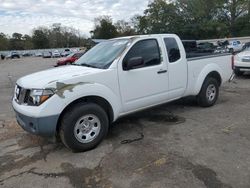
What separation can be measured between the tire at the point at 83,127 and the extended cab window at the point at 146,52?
1.16m

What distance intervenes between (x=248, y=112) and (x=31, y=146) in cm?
480

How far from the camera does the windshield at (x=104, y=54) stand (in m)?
5.07

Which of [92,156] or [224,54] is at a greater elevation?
[224,54]

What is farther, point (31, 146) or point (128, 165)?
point (31, 146)

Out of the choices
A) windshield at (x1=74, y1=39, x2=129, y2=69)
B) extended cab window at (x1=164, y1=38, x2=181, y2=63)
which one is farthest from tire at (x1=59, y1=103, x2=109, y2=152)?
extended cab window at (x1=164, y1=38, x2=181, y2=63)

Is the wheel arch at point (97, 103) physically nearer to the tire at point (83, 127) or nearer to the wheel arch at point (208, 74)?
the tire at point (83, 127)

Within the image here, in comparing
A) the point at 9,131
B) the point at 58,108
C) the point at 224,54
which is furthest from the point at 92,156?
the point at 224,54

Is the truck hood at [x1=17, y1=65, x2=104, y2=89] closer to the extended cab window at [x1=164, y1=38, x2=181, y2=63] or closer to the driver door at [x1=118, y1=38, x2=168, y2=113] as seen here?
the driver door at [x1=118, y1=38, x2=168, y2=113]

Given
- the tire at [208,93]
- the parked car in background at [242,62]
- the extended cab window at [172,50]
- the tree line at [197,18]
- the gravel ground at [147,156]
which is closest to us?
the gravel ground at [147,156]

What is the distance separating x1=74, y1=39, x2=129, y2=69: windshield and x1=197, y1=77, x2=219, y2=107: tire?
249 centimetres

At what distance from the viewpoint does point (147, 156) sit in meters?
4.32

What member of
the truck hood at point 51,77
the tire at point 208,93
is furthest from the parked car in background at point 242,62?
the truck hood at point 51,77

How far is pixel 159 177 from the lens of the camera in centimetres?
369

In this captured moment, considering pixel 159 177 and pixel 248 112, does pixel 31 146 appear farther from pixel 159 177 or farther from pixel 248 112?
pixel 248 112
